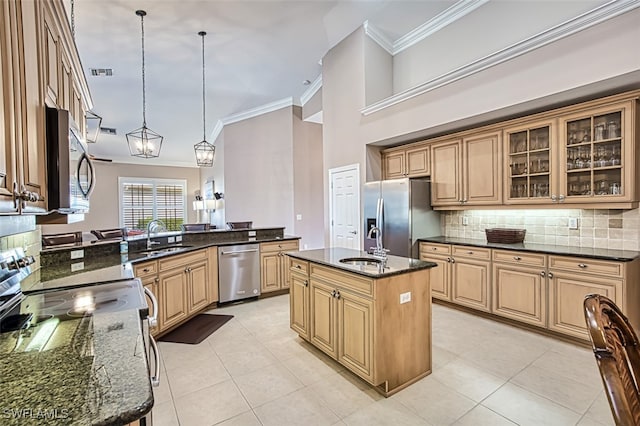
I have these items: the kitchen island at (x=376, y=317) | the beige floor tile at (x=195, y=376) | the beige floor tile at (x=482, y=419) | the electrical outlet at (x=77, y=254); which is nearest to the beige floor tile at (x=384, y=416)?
the kitchen island at (x=376, y=317)

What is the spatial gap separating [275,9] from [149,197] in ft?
30.1

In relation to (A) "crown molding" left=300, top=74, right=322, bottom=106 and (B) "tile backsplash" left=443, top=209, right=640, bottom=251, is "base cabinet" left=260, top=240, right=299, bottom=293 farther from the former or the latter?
(A) "crown molding" left=300, top=74, right=322, bottom=106

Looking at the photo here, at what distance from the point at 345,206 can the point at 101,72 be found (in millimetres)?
4728

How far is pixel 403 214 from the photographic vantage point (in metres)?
4.32

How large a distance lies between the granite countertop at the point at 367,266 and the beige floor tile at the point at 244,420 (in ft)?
3.85

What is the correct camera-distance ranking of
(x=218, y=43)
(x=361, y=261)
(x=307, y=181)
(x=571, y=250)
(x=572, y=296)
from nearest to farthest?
(x=361, y=261)
(x=572, y=296)
(x=571, y=250)
(x=218, y=43)
(x=307, y=181)

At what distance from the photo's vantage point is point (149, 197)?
1110 centimetres

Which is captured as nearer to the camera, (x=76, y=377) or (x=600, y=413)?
(x=76, y=377)

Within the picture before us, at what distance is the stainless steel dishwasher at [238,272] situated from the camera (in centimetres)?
430

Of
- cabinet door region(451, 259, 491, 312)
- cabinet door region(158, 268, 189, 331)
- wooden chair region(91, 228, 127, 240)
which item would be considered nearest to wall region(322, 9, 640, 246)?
cabinet door region(451, 259, 491, 312)

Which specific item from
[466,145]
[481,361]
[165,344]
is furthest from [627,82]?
[165,344]

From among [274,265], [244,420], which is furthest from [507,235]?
[244,420]

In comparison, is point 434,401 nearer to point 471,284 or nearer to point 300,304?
point 300,304

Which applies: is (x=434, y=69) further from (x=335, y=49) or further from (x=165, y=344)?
(x=165, y=344)
